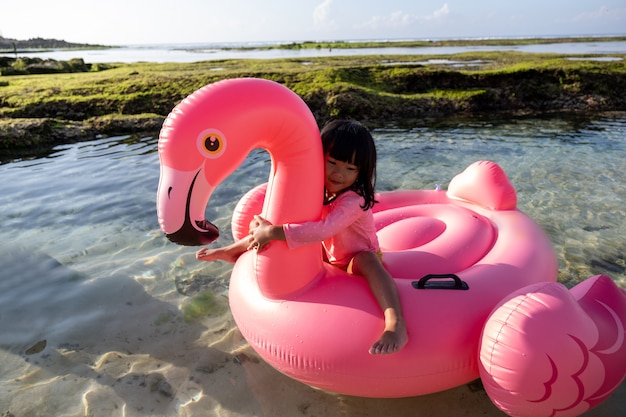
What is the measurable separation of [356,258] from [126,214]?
133 inches

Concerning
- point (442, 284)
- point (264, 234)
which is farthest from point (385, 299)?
point (264, 234)

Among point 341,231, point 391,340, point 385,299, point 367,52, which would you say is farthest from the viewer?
point 367,52

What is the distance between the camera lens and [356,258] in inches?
91.4

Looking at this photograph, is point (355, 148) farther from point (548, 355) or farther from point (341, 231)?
point (548, 355)

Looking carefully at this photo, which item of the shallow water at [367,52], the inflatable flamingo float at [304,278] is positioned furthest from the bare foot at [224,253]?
the shallow water at [367,52]

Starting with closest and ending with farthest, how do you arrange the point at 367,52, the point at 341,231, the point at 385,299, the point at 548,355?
the point at 548,355 → the point at 385,299 → the point at 341,231 → the point at 367,52

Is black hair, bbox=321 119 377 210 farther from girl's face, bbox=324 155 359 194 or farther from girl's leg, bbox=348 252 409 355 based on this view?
girl's leg, bbox=348 252 409 355

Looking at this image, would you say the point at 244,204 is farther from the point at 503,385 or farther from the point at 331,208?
the point at 503,385

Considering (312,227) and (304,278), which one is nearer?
(312,227)

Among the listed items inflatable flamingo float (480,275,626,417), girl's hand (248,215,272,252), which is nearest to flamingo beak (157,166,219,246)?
girl's hand (248,215,272,252)

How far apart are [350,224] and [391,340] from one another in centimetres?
61

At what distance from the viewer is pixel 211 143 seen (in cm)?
186

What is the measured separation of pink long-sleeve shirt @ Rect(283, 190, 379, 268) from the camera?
2.10m

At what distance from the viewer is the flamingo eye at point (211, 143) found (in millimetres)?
1843
